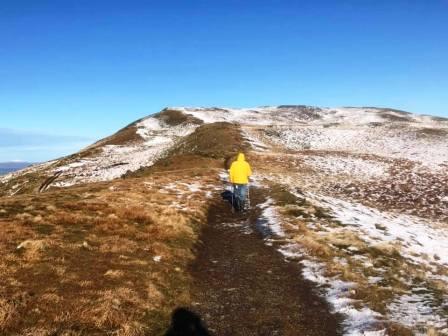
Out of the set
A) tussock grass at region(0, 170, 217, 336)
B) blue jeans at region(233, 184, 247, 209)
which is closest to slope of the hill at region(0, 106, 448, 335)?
tussock grass at region(0, 170, 217, 336)

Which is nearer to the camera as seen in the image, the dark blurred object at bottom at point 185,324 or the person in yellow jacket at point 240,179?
the dark blurred object at bottom at point 185,324

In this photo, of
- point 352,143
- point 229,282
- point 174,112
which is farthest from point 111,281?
point 174,112

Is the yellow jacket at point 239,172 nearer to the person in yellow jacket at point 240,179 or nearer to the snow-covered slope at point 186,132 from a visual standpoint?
the person in yellow jacket at point 240,179

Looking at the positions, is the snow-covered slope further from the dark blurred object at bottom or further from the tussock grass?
the dark blurred object at bottom

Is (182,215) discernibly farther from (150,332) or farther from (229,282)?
(150,332)

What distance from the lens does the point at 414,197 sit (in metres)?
34.8

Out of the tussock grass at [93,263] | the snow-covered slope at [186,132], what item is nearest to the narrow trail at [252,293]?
the tussock grass at [93,263]

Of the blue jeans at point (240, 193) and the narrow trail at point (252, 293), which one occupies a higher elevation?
the blue jeans at point (240, 193)

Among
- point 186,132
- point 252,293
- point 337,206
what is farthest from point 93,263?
point 186,132

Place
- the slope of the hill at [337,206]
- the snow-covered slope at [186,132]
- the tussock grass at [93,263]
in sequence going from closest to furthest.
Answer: the tussock grass at [93,263] < the slope of the hill at [337,206] < the snow-covered slope at [186,132]

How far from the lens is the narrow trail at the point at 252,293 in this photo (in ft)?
37.1

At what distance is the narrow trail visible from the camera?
11.3 metres

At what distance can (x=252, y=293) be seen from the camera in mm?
13570

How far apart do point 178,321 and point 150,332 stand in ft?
3.47
